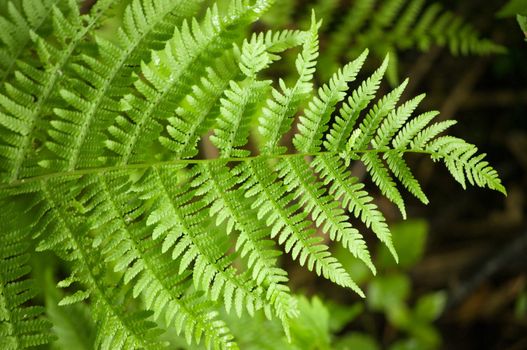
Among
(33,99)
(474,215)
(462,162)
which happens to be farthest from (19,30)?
(474,215)

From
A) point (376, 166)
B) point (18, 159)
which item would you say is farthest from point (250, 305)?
point (18, 159)

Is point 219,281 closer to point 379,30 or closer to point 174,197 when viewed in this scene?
point 174,197

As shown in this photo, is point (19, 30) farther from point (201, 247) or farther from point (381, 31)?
point (381, 31)

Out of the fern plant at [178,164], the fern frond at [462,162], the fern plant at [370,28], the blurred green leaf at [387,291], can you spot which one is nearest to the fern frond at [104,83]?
the fern plant at [178,164]

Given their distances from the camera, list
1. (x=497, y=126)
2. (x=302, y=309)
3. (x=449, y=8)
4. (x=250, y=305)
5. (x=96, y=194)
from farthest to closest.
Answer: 1. (x=497, y=126)
2. (x=449, y=8)
3. (x=302, y=309)
4. (x=96, y=194)
5. (x=250, y=305)

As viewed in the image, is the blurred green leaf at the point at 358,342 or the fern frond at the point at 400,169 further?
the blurred green leaf at the point at 358,342

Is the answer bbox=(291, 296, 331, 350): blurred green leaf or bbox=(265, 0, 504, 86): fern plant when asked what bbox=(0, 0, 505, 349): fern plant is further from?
bbox=(265, 0, 504, 86): fern plant

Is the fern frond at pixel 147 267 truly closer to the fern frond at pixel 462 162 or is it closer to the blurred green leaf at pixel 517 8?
the fern frond at pixel 462 162

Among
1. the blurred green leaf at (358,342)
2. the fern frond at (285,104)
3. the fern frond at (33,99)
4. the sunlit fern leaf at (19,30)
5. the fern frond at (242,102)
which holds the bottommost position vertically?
the blurred green leaf at (358,342)

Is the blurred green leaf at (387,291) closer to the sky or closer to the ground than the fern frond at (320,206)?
closer to the ground
